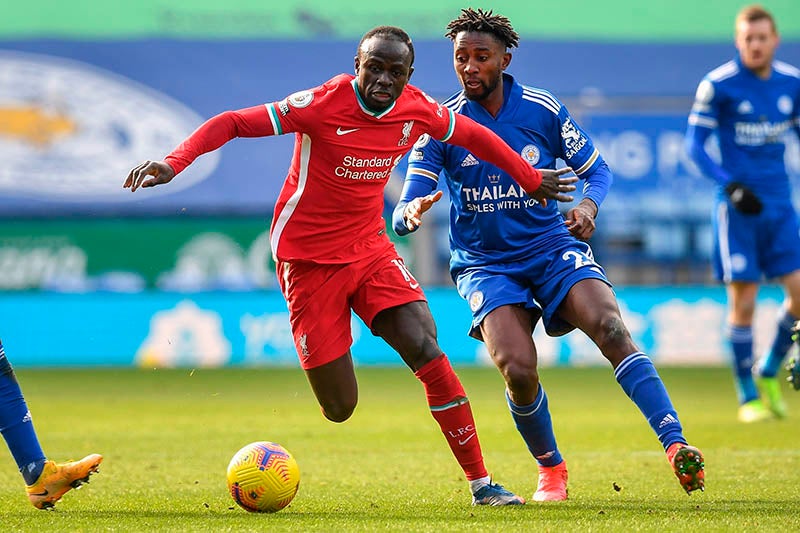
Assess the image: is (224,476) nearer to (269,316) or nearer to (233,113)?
(233,113)

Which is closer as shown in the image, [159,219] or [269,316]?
[269,316]

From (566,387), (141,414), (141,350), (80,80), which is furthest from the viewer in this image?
(80,80)

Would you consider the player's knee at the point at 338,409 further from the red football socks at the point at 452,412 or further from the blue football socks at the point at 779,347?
the blue football socks at the point at 779,347

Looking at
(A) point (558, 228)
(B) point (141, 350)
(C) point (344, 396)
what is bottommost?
(B) point (141, 350)

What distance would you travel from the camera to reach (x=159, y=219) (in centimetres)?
2286

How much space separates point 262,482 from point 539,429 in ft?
4.82

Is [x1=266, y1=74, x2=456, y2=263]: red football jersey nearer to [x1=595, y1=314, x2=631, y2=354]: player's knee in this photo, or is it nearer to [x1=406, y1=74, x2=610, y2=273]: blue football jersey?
[x1=406, y1=74, x2=610, y2=273]: blue football jersey

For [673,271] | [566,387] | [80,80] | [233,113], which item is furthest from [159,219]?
[233,113]

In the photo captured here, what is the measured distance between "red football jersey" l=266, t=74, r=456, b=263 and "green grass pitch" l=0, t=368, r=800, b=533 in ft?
Answer: 4.21

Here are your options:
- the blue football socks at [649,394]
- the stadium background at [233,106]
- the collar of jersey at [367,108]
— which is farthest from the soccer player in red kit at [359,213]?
the stadium background at [233,106]

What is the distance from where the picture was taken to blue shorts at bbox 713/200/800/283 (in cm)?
1012

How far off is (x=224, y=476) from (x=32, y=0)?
63.0 ft

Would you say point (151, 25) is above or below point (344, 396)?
above

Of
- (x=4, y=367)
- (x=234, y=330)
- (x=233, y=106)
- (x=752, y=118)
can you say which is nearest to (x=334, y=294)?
(x=4, y=367)
